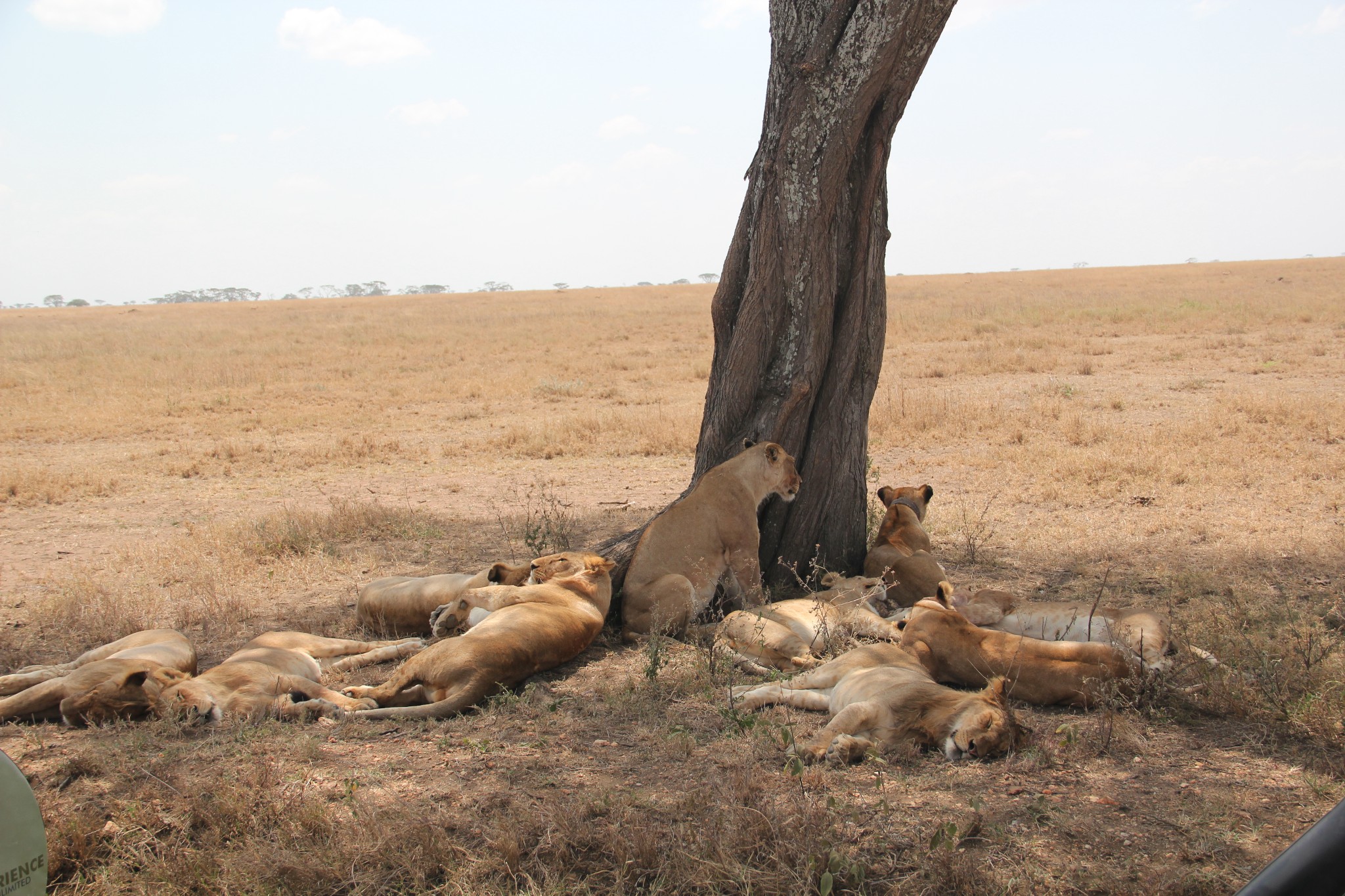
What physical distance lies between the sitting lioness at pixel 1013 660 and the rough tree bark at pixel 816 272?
1507 mm

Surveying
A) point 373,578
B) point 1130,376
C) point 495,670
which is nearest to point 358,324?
point 1130,376

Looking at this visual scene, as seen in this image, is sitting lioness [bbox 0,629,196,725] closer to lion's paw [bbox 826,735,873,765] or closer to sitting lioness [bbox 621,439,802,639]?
sitting lioness [bbox 621,439,802,639]

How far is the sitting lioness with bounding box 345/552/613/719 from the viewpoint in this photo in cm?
454

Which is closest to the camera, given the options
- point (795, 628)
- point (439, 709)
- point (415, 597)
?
point (439, 709)

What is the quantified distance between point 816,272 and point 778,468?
4.30 feet

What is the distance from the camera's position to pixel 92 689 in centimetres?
434

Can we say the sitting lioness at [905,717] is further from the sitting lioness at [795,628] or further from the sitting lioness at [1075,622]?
the sitting lioness at [1075,622]

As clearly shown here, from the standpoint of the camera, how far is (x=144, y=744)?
396 centimetres

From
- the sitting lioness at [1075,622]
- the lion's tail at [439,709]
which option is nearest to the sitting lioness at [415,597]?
the lion's tail at [439,709]

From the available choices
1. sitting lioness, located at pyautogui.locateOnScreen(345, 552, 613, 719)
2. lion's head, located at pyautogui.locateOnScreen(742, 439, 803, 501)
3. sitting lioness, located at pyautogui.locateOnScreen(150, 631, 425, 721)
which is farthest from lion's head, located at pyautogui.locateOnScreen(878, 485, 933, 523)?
sitting lioness, located at pyautogui.locateOnScreen(150, 631, 425, 721)

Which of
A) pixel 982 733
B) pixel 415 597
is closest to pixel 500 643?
pixel 415 597

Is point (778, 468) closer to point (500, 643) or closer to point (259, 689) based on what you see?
point (500, 643)

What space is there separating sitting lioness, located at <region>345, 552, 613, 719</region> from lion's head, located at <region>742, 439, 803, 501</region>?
1.29 metres

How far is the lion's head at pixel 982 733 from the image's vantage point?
3.76 m
